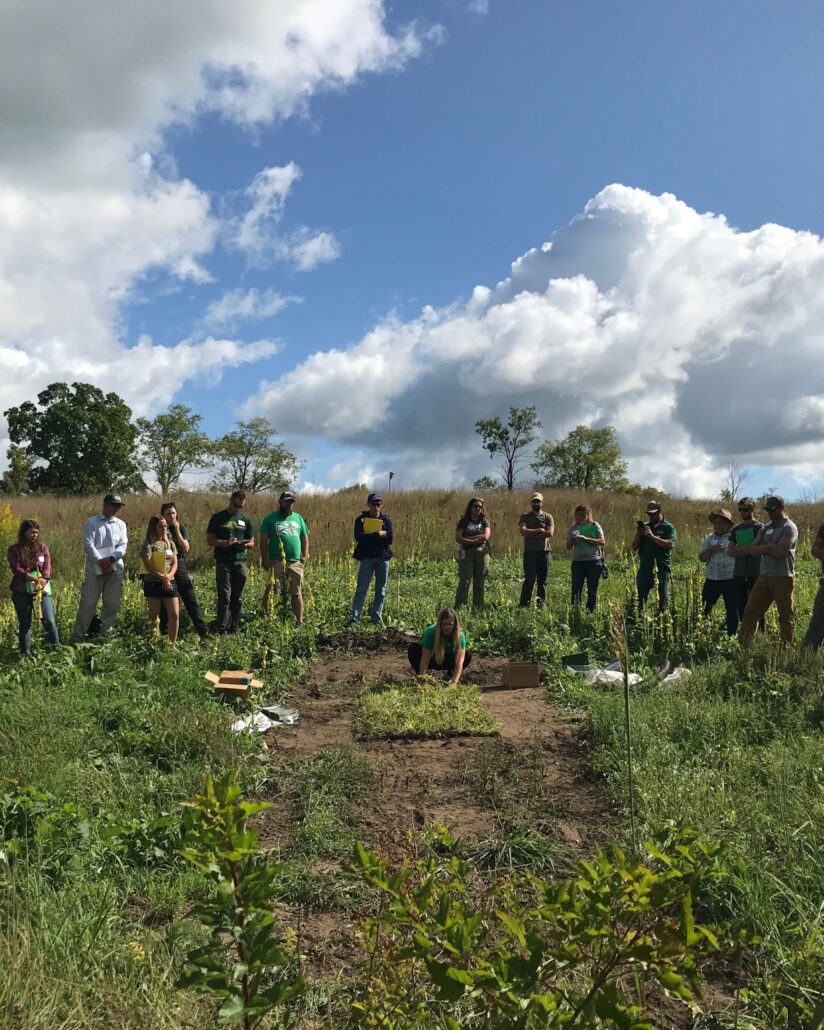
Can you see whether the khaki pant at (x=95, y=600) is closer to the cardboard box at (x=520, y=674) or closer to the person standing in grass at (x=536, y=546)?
the cardboard box at (x=520, y=674)

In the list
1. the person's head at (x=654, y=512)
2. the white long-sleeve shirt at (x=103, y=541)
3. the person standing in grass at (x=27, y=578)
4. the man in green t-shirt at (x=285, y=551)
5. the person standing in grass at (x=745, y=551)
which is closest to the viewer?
the person standing in grass at (x=27, y=578)

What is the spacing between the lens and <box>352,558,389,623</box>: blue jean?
398 inches

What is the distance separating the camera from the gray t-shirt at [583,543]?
32.7ft

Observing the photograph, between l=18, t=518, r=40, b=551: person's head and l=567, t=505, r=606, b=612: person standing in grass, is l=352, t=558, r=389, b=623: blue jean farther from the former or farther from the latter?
l=18, t=518, r=40, b=551: person's head

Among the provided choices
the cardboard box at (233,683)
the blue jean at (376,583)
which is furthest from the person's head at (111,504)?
the blue jean at (376,583)

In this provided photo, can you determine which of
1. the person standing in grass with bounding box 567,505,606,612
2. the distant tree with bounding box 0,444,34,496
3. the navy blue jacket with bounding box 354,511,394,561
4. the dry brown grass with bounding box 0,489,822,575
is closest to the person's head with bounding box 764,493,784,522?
the person standing in grass with bounding box 567,505,606,612

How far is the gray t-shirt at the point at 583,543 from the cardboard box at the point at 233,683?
495 centimetres

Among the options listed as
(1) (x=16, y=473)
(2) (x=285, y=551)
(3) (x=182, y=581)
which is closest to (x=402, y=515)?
(2) (x=285, y=551)

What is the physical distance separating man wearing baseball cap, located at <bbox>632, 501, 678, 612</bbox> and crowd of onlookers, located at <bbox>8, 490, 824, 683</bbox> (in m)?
0.02

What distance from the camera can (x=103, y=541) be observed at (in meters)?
8.30

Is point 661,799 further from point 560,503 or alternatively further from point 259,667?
point 560,503

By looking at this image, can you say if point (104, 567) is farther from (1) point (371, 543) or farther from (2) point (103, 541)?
(1) point (371, 543)

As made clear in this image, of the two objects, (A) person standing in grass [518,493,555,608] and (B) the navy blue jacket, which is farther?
(A) person standing in grass [518,493,555,608]

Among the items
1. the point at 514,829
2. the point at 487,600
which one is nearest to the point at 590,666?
the point at 487,600
